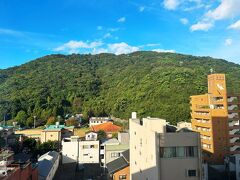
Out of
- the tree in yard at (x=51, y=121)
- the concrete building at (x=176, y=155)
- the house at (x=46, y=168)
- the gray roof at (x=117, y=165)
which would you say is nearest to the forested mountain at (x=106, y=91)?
the tree in yard at (x=51, y=121)

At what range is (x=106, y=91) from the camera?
9000cm

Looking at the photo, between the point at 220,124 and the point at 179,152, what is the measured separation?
22.0 meters

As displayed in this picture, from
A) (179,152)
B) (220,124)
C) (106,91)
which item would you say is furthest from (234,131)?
(106,91)

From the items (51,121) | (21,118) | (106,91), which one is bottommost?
(51,121)

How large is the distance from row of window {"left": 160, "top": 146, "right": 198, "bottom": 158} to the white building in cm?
2143

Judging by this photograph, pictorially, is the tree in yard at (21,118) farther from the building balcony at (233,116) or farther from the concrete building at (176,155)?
the concrete building at (176,155)

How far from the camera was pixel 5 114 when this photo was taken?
74.3 m

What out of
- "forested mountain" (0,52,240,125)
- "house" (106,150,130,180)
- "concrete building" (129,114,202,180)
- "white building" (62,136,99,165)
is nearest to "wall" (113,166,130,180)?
"house" (106,150,130,180)

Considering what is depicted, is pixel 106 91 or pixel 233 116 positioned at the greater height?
pixel 106 91

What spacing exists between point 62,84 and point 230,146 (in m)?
74.7

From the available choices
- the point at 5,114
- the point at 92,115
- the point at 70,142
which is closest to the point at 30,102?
the point at 5,114

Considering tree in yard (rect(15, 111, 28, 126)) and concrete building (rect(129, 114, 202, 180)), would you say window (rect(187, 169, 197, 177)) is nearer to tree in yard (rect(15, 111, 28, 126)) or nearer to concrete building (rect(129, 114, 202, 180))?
concrete building (rect(129, 114, 202, 180))

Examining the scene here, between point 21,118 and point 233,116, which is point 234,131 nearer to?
point 233,116

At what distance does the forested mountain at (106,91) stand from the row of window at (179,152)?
38644 mm
